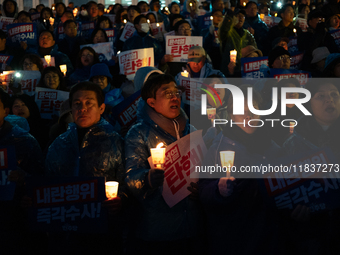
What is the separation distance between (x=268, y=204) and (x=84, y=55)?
18.6ft

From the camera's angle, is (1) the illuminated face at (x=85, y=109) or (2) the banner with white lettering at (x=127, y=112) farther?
(2) the banner with white lettering at (x=127, y=112)

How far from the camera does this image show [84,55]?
282 inches

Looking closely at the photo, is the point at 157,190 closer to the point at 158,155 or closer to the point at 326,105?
the point at 158,155

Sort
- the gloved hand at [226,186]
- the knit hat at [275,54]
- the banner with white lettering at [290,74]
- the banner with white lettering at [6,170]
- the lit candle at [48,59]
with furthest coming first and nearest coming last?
the lit candle at [48,59] → the knit hat at [275,54] → the banner with white lettering at [290,74] → the banner with white lettering at [6,170] → the gloved hand at [226,186]

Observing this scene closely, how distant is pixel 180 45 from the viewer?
6.93m

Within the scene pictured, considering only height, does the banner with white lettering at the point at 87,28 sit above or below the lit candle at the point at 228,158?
above

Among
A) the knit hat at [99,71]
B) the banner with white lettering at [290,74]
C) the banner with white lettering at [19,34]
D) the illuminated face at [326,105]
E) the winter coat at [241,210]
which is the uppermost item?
the banner with white lettering at [19,34]

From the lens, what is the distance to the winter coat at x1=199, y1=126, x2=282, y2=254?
261cm

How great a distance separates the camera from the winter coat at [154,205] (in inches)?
106

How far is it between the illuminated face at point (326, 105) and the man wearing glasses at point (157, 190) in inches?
48.2

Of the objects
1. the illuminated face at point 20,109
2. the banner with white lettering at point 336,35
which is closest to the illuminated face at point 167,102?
the illuminated face at point 20,109

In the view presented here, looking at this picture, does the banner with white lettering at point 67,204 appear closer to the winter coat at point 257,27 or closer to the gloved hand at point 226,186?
the gloved hand at point 226,186

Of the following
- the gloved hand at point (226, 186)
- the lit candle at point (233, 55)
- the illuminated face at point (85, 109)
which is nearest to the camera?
the gloved hand at point (226, 186)

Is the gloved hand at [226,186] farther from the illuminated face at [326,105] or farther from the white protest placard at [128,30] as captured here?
the white protest placard at [128,30]
